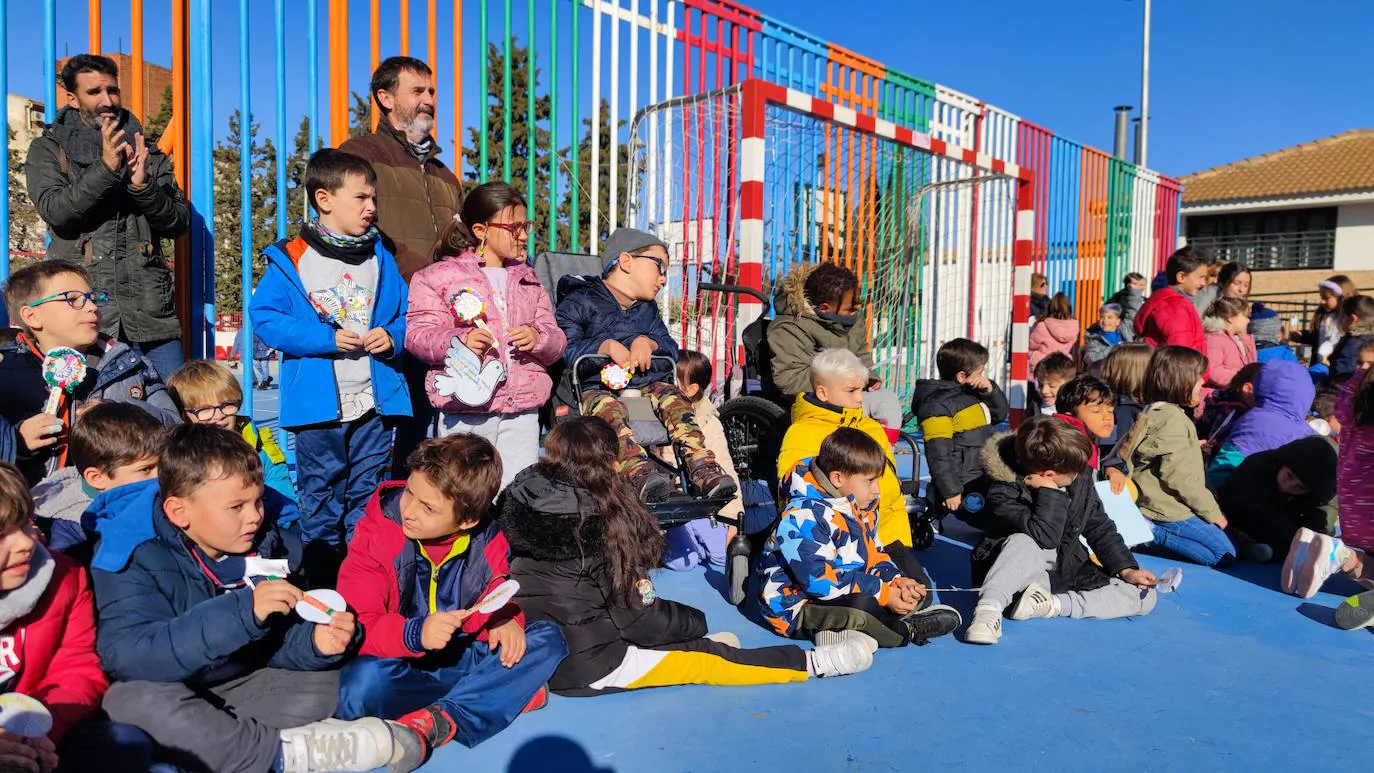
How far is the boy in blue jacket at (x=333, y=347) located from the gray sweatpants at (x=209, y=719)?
44.0 inches

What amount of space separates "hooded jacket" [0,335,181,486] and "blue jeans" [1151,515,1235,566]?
4.54 m

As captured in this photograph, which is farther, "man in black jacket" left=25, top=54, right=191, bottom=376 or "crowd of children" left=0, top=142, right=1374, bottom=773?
"man in black jacket" left=25, top=54, right=191, bottom=376

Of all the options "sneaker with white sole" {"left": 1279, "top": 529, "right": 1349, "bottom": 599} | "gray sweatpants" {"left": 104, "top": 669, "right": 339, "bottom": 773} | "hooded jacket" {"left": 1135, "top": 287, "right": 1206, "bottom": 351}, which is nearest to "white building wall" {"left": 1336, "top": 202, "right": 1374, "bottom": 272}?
"hooded jacket" {"left": 1135, "top": 287, "right": 1206, "bottom": 351}

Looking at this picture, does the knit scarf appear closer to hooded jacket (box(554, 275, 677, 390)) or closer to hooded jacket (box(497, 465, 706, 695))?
hooded jacket (box(554, 275, 677, 390))

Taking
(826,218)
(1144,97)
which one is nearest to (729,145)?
(826,218)

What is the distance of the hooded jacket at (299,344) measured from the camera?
3.53 metres

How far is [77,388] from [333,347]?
0.81 meters

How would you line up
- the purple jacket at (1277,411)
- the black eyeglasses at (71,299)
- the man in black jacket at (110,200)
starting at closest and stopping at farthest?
the black eyeglasses at (71,299), the man in black jacket at (110,200), the purple jacket at (1277,411)

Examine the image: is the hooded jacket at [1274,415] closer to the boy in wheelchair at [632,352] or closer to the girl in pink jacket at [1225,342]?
the girl in pink jacket at [1225,342]

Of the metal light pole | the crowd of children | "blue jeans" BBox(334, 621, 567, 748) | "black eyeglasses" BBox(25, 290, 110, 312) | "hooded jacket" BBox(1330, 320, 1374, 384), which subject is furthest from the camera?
the metal light pole

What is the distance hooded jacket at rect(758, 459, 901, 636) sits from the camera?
11.4ft

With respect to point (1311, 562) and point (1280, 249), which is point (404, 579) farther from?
point (1280, 249)

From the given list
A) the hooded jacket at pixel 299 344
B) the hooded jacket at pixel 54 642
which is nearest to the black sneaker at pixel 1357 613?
the hooded jacket at pixel 299 344

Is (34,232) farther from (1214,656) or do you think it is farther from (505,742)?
(1214,656)
